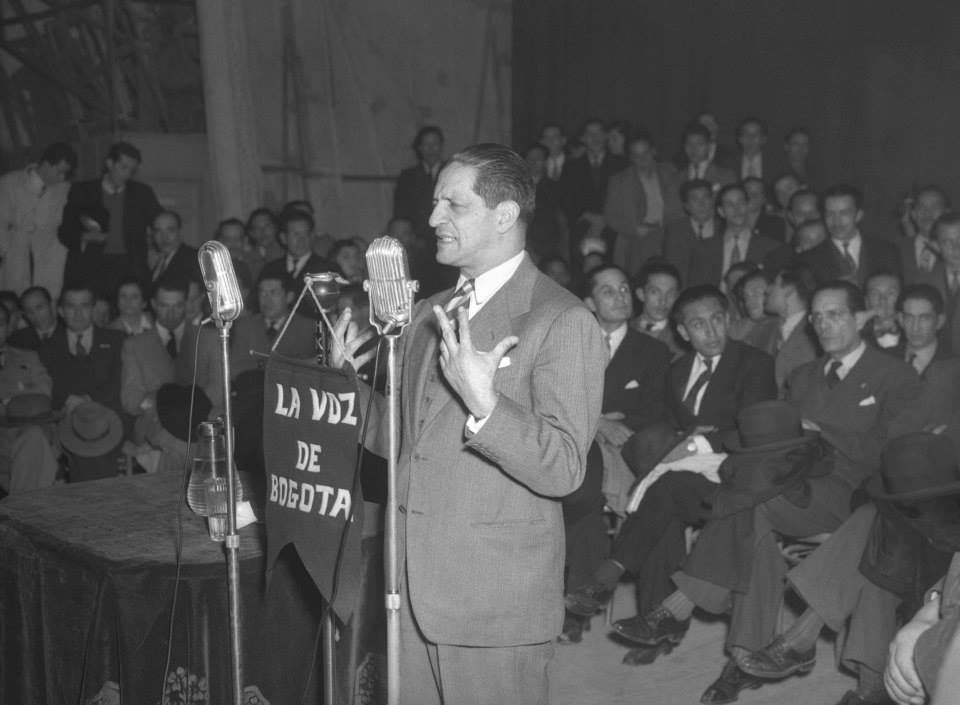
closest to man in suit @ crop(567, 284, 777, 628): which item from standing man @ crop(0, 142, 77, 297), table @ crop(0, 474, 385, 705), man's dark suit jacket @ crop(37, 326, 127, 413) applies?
table @ crop(0, 474, 385, 705)

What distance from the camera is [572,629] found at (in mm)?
4035

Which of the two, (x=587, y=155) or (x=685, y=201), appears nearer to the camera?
(x=685, y=201)

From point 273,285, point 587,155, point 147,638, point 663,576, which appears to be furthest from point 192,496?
point 587,155

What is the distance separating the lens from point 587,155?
7.70m

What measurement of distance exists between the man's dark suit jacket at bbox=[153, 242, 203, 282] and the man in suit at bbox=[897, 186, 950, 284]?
364 centimetres

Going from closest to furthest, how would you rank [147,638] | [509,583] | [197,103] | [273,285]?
[509,583]
[147,638]
[273,285]
[197,103]

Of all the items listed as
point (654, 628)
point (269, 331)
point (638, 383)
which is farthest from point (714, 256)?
point (654, 628)

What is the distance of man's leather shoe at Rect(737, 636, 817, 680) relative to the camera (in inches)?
138

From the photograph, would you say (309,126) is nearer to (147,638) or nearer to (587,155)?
(587,155)

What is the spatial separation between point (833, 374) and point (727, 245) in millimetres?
2150

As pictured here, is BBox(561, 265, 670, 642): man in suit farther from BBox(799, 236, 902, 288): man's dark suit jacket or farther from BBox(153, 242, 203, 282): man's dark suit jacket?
BBox(153, 242, 203, 282): man's dark suit jacket

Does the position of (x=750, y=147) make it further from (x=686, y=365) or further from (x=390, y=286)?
(x=390, y=286)

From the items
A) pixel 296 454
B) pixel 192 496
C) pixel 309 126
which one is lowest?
pixel 192 496

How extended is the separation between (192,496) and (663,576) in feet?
5.69
